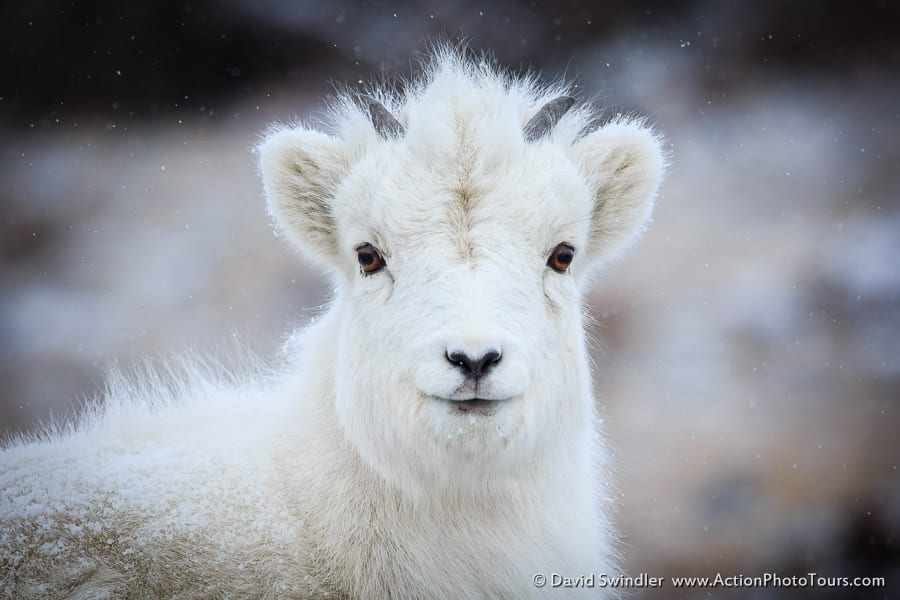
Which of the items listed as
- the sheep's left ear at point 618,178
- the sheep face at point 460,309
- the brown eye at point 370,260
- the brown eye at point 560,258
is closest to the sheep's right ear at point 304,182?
the sheep face at point 460,309

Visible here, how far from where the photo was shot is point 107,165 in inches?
315

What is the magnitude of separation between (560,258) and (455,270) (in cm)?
53

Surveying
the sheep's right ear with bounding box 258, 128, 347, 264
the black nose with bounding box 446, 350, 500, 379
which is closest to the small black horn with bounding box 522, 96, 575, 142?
the sheep's right ear with bounding box 258, 128, 347, 264

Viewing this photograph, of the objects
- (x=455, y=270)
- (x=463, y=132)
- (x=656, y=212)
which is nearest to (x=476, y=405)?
(x=455, y=270)

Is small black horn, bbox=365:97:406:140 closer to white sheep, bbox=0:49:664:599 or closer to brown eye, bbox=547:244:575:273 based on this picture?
white sheep, bbox=0:49:664:599

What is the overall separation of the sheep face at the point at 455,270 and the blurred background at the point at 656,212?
3368 millimetres

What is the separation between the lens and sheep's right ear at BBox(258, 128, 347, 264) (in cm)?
310

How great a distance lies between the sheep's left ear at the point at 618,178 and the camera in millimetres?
3205

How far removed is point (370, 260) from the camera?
2818 millimetres

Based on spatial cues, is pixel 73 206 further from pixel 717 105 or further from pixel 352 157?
pixel 717 105

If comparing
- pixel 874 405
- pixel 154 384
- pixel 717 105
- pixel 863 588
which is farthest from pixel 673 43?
pixel 154 384

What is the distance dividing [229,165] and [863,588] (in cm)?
732

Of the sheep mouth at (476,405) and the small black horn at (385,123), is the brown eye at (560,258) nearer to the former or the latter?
the sheep mouth at (476,405)

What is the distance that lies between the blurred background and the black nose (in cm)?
416
